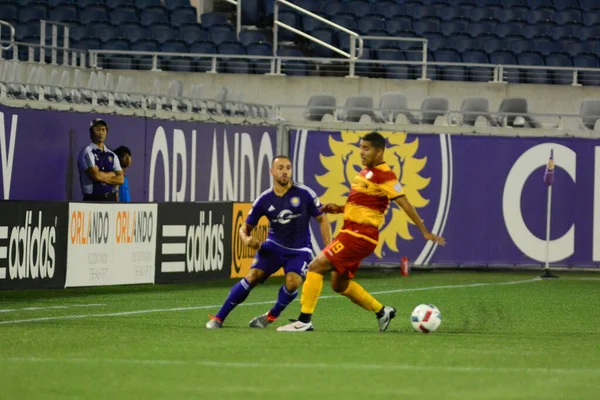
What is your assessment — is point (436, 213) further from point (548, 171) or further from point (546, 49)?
point (546, 49)

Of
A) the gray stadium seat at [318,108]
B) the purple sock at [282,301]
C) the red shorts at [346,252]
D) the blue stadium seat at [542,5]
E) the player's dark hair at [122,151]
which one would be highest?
the blue stadium seat at [542,5]

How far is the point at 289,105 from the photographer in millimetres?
26203

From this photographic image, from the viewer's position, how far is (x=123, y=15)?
30.5 m

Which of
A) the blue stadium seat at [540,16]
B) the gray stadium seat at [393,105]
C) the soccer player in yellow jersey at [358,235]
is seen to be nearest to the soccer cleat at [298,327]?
the soccer player in yellow jersey at [358,235]

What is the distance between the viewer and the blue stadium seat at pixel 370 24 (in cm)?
3059

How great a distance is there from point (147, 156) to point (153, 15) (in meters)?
10.3

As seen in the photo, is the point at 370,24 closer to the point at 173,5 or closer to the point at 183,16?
the point at 183,16

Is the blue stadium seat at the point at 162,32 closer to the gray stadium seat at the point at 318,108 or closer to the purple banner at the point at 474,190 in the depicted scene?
the gray stadium seat at the point at 318,108

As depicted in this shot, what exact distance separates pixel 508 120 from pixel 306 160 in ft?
15.5

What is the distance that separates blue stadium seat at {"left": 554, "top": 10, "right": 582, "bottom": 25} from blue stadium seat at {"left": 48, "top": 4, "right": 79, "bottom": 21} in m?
11.3

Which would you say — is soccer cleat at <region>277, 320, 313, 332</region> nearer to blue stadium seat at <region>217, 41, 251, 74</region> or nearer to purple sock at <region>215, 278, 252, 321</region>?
purple sock at <region>215, 278, 252, 321</region>

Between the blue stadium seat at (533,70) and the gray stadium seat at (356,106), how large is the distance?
4175 millimetres

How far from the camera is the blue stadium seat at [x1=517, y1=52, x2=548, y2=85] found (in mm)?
A: 28969

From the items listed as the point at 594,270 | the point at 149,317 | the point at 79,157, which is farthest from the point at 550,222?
the point at 149,317
